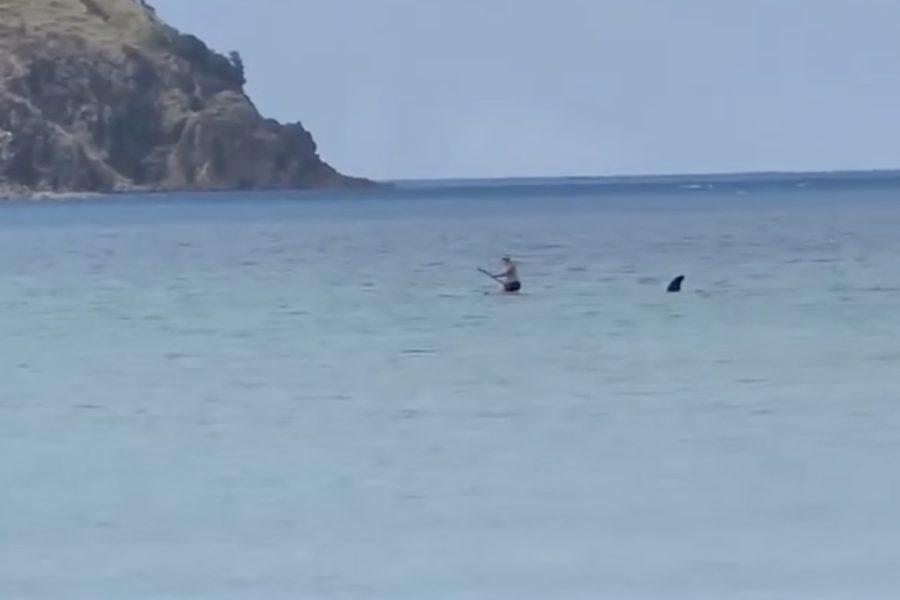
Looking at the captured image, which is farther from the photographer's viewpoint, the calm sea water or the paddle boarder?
the paddle boarder

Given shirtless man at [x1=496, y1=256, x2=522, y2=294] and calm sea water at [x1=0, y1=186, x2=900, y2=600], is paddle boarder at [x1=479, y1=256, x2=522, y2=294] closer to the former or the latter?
shirtless man at [x1=496, y1=256, x2=522, y2=294]

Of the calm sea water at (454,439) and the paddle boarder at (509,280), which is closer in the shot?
the calm sea water at (454,439)

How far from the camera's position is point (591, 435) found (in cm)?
2706

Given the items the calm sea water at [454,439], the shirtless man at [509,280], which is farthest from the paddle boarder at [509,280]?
the calm sea water at [454,439]

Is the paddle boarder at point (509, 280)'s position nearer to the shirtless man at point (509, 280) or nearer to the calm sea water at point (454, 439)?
the shirtless man at point (509, 280)

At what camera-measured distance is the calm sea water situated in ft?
62.8

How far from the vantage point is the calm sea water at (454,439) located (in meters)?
19.2

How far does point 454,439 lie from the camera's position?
87.7 feet

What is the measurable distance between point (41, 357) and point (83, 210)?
5241 inches

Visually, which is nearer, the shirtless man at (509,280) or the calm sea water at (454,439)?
the calm sea water at (454,439)

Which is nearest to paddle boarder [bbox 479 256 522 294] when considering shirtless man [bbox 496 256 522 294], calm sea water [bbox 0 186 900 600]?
shirtless man [bbox 496 256 522 294]

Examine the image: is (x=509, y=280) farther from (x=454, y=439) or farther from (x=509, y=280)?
(x=454, y=439)

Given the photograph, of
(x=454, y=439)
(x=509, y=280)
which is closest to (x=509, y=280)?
(x=509, y=280)

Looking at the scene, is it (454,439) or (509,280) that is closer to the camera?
(454,439)
